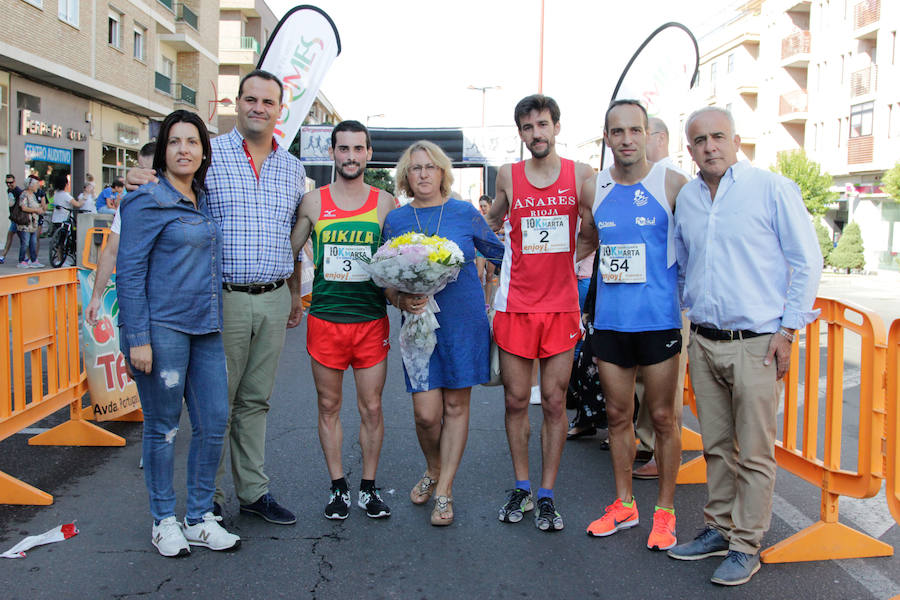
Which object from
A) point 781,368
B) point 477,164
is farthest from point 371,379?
point 477,164

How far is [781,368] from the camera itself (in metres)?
3.56

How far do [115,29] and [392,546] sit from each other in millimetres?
27805

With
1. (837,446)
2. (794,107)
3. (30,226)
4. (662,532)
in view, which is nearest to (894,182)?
(794,107)

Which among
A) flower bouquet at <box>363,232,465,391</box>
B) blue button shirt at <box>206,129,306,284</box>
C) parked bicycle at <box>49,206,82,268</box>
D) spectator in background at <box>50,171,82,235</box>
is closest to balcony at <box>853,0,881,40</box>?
spectator in background at <box>50,171,82,235</box>

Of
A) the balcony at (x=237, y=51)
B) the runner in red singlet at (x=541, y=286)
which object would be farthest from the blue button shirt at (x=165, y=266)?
the balcony at (x=237, y=51)

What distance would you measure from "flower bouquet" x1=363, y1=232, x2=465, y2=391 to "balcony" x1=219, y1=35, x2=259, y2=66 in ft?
161

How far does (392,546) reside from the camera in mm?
3826

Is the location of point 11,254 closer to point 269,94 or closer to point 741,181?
point 269,94

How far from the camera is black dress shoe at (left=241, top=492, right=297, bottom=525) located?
13.4 ft

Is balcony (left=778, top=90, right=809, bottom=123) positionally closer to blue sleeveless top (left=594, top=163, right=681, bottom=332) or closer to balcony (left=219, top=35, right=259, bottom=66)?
balcony (left=219, top=35, right=259, bottom=66)

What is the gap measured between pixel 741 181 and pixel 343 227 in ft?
6.87

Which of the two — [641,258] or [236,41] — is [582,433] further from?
[236,41]

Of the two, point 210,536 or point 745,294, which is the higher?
point 745,294

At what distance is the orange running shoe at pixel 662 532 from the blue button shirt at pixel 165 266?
2478 mm
